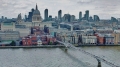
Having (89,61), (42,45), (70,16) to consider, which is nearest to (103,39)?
(42,45)

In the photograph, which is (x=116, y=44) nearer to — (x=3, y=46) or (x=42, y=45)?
(x=42, y=45)

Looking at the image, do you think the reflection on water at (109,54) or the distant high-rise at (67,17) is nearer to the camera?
the reflection on water at (109,54)

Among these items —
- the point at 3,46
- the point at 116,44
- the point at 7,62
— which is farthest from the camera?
the point at 116,44

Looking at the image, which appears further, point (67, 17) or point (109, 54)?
point (67, 17)

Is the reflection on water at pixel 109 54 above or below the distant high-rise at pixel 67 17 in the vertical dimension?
below

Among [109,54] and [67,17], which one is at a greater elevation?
[67,17]

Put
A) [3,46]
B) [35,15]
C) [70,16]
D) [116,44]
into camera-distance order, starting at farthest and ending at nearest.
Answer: [70,16] < [35,15] < [116,44] < [3,46]

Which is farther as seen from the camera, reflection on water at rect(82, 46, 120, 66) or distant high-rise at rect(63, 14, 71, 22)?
distant high-rise at rect(63, 14, 71, 22)

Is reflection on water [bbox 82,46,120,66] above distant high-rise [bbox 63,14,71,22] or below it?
below

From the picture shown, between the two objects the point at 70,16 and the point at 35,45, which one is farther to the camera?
the point at 70,16

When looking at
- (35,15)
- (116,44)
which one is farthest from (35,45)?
(35,15)

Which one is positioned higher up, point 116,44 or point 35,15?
point 35,15
